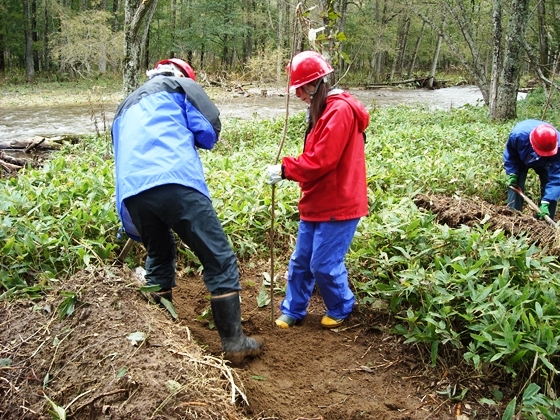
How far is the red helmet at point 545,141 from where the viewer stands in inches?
207

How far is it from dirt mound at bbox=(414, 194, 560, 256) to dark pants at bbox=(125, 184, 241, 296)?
2.57 metres

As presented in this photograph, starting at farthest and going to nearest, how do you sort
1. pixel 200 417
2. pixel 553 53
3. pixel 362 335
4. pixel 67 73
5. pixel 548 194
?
pixel 67 73, pixel 553 53, pixel 548 194, pixel 362 335, pixel 200 417

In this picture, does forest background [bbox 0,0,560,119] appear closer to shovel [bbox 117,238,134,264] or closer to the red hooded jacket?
shovel [bbox 117,238,134,264]

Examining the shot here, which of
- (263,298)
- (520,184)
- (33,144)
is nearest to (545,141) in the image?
(520,184)

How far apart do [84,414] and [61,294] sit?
876mm

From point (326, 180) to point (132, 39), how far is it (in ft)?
18.6

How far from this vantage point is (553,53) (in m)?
18.2

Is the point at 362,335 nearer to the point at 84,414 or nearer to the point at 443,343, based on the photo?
the point at 443,343

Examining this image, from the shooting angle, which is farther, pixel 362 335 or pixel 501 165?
pixel 501 165

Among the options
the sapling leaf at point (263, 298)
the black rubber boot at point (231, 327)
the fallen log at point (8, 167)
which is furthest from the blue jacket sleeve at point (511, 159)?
the fallen log at point (8, 167)

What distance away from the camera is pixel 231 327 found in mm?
2729

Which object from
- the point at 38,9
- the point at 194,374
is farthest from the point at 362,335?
the point at 38,9

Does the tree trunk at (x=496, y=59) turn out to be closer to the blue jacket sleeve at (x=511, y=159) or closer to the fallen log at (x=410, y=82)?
the blue jacket sleeve at (x=511, y=159)

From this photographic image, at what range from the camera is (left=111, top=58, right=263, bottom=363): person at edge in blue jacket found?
2537mm
